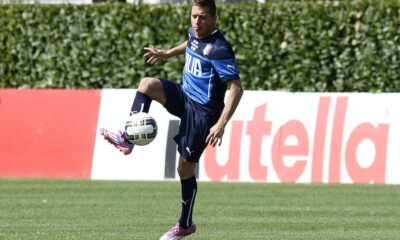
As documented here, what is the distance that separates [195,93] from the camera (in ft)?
39.4

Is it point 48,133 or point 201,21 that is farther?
point 48,133

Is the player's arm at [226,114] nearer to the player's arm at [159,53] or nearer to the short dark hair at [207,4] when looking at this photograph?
the short dark hair at [207,4]

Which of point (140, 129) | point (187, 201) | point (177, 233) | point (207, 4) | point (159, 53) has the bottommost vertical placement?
point (177, 233)

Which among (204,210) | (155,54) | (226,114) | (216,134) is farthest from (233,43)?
(216,134)

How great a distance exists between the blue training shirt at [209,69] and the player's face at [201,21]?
6 centimetres

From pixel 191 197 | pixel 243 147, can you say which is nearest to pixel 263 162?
pixel 243 147

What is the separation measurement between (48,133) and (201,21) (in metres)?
10.5

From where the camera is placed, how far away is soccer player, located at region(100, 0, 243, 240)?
1165cm

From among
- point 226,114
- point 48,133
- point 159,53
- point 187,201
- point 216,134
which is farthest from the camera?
point 48,133

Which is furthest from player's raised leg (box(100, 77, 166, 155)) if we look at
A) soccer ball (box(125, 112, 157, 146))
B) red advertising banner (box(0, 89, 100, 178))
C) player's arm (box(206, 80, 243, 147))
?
red advertising banner (box(0, 89, 100, 178))

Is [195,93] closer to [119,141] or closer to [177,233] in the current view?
[119,141]

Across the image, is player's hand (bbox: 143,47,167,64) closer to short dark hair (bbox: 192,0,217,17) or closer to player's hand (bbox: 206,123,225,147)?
short dark hair (bbox: 192,0,217,17)

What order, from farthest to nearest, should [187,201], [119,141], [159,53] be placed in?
[159,53]
[187,201]
[119,141]

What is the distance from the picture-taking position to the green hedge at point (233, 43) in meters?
23.5
